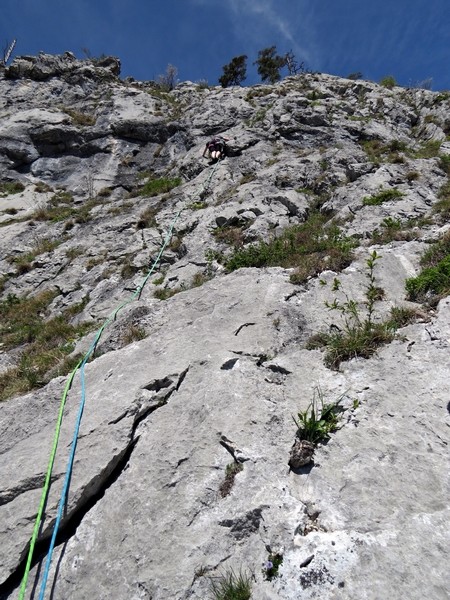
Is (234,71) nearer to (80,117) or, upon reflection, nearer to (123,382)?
(80,117)

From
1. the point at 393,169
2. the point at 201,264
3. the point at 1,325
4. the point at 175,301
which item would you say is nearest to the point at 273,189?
the point at 393,169

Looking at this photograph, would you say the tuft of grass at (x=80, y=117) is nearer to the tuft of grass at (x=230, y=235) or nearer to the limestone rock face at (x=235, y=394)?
the limestone rock face at (x=235, y=394)

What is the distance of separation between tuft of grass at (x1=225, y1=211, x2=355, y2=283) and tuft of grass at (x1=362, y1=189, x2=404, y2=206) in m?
1.42

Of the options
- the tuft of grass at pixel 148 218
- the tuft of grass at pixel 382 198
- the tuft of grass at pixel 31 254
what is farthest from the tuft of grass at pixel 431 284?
the tuft of grass at pixel 31 254

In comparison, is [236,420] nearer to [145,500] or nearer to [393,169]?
[145,500]

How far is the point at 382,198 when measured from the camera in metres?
11.6

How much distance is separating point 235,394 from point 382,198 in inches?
353

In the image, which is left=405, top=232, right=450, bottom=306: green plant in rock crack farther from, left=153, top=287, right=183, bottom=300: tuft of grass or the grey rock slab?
left=153, top=287, right=183, bottom=300: tuft of grass

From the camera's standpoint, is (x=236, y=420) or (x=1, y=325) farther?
(x=1, y=325)

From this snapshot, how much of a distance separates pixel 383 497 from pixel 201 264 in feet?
24.5

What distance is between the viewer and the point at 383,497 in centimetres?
377

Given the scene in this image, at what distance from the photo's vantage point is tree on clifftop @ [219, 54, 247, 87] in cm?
4103

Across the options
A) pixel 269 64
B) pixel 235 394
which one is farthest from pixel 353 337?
pixel 269 64

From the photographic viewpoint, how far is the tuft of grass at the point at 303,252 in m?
8.05
